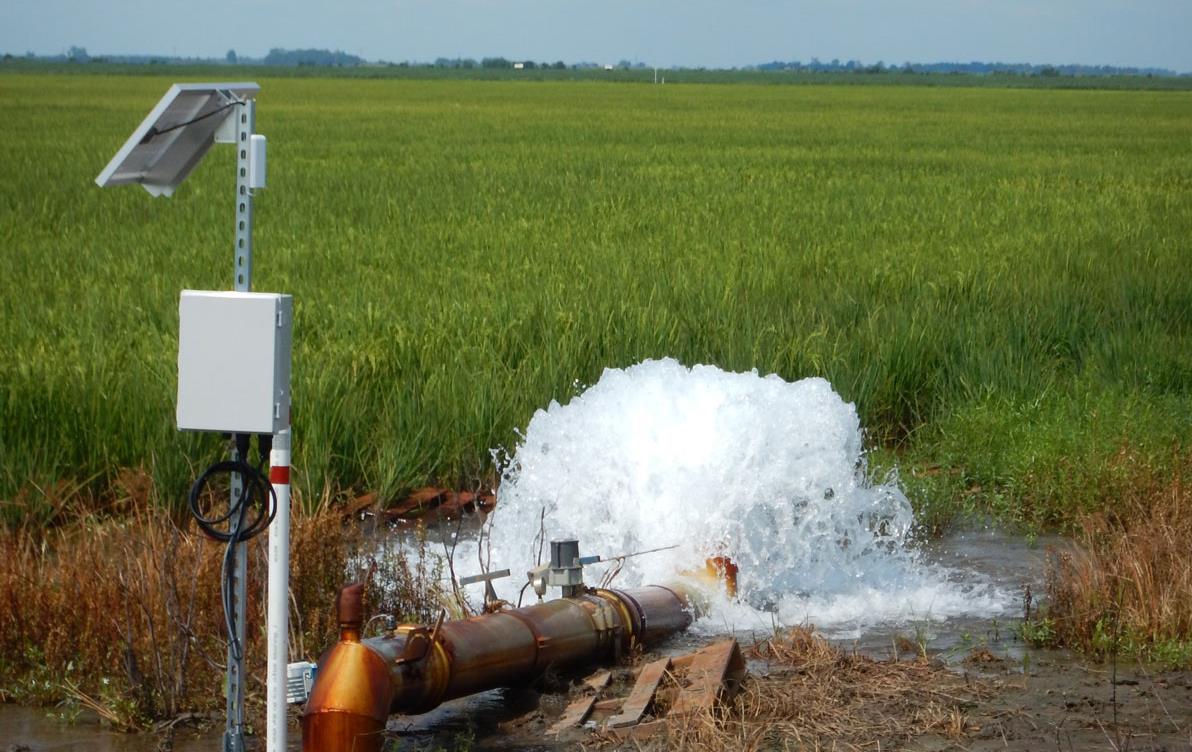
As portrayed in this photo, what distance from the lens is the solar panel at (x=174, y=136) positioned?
396cm

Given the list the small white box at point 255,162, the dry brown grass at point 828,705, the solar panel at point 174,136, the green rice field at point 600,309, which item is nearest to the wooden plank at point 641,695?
the dry brown grass at point 828,705

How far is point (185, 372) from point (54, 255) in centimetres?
1137

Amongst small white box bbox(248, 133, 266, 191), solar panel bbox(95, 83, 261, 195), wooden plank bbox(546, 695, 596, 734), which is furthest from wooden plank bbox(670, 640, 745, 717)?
solar panel bbox(95, 83, 261, 195)

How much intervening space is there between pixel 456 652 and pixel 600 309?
20.1 feet

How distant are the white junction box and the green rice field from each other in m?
2.73

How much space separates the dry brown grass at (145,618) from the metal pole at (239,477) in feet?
2.00

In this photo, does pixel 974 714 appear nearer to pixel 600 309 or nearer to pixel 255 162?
pixel 255 162

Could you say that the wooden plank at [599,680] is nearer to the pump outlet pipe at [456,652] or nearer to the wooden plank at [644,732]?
the pump outlet pipe at [456,652]

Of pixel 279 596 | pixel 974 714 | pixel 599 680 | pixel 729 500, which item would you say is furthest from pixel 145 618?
pixel 974 714

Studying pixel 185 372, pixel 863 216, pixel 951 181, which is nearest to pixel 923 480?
pixel 185 372

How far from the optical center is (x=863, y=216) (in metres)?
19.1

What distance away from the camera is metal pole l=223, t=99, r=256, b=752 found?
3.94m

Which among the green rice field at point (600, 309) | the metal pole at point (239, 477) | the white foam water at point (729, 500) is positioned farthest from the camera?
the green rice field at point (600, 309)

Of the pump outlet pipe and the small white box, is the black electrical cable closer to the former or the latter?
the pump outlet pipe
